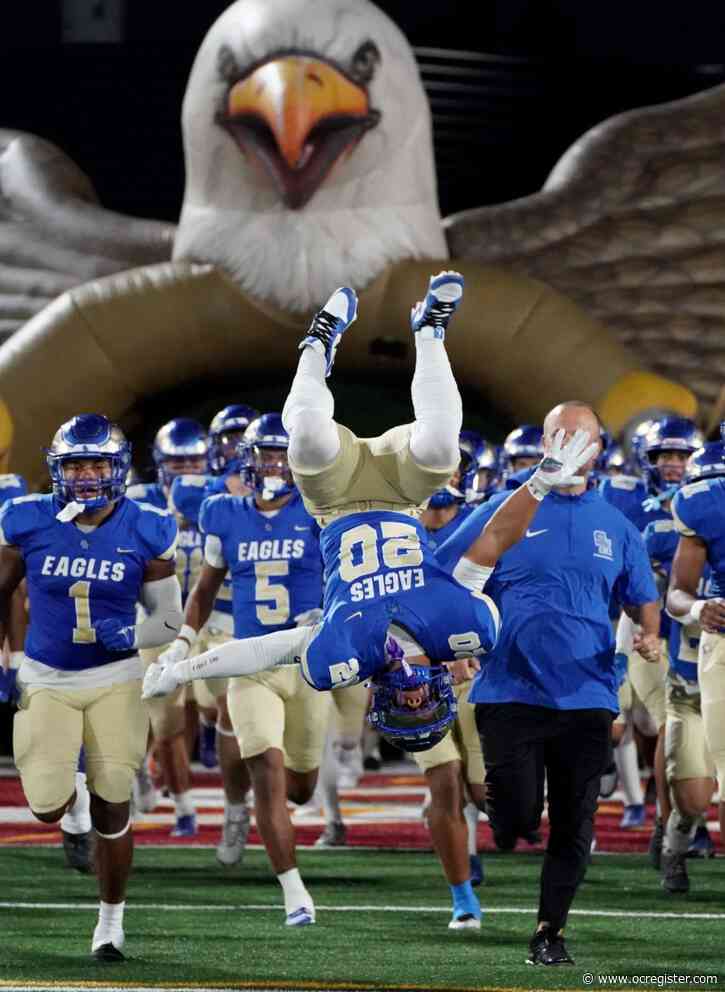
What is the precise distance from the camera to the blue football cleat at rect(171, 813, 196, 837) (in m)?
9.52

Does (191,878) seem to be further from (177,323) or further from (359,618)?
(177,323)

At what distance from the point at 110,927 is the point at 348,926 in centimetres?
102

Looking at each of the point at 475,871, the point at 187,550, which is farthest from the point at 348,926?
the point at 187,550

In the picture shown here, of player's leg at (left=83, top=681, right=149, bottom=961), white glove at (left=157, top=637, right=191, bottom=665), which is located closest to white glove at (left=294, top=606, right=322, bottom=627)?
white glove at (left=157, top=637, right=191, bottom=665)

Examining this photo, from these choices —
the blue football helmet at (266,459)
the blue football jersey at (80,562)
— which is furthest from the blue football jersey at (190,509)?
the blue football jersey at (80,562)

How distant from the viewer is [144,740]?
6305mm

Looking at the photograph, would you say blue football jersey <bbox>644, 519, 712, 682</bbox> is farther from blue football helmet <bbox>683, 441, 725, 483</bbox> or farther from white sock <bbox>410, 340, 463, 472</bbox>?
white sock <bbox>410, 340, 463, 472</bbox>

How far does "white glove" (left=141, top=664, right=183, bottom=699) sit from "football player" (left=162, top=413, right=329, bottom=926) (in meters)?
1.22

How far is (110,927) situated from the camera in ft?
19.9

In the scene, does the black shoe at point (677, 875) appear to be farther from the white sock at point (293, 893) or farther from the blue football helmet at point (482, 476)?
the blue football helmet at point (482, 476)

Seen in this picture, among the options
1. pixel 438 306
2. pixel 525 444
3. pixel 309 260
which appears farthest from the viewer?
pixel 309 260

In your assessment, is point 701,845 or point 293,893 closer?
point 293,893

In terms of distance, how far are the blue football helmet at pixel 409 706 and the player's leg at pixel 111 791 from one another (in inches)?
39.7

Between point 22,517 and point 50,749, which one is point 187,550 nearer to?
point 22,517
